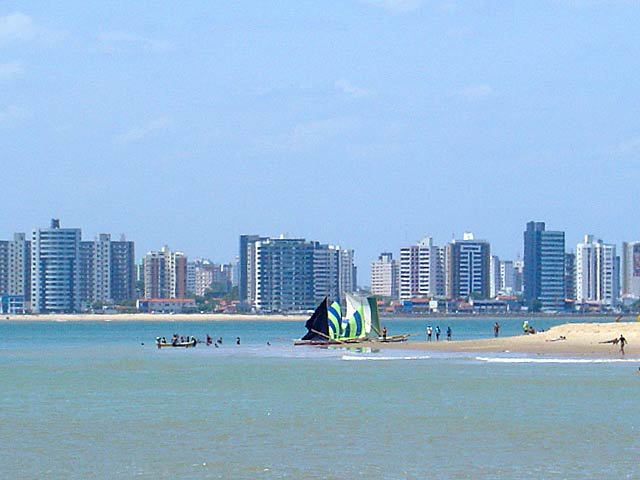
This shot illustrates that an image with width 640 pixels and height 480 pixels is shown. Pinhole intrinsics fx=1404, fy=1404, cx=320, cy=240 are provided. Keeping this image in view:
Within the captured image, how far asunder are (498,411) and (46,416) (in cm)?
1396

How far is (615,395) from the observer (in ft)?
155

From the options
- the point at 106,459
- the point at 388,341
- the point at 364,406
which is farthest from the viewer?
the point at 388,341

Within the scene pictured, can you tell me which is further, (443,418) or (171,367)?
(171,367)

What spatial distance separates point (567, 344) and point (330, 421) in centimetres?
4284

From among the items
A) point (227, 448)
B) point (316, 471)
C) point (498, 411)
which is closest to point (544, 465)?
point (316, 471)

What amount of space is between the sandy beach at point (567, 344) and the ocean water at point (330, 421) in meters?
6.25

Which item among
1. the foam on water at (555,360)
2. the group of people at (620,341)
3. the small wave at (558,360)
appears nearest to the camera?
the foam on water at (555,360)

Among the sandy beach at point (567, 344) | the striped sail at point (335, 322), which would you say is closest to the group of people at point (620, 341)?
the sandy beach at point (567, 344)

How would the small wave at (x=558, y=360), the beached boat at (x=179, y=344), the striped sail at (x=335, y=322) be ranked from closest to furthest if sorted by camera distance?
the small wave at (x=558, y=360) < the striped sail at (x=335, y=322) < the beached boat at (x=179, y=344)

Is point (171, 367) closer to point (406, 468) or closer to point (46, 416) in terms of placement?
point (46, 416)

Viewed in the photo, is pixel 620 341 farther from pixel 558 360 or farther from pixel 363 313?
pixel 363 313

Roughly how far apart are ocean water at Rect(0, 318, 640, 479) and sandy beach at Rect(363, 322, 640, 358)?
6.25 meters

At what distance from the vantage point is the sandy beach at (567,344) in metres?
74.9

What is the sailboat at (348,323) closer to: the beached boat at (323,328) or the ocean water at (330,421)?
the beached boat at (323,328)
